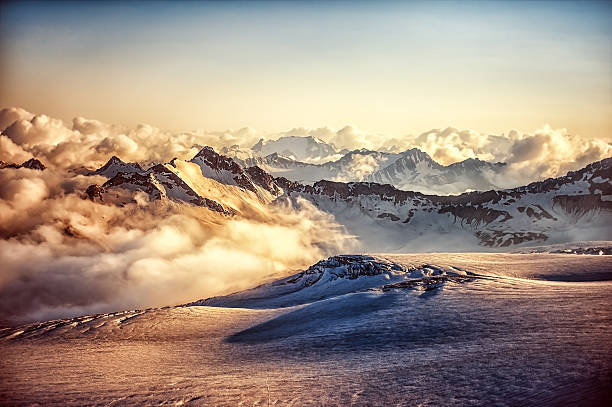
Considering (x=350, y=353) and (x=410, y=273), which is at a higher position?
(x=410, y=273)

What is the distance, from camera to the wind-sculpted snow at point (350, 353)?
84.3 feet

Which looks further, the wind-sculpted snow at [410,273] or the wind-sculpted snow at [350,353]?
the wind-sculpted snow at [410,273]

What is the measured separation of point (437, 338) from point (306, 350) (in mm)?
12348

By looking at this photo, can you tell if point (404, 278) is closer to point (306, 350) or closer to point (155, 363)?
point (306, 350)

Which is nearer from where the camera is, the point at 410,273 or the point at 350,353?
the point at 350,353

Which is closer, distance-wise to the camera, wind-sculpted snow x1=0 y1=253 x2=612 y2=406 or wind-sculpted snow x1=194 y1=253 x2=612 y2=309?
wind-sculpted snow x1=0 y1=253 x2=612 y2=406

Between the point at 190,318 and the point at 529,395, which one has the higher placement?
the point at 190,318

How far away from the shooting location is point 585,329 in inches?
1278

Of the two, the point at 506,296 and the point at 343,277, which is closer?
the point at 506,296

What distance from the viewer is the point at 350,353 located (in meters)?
36.6

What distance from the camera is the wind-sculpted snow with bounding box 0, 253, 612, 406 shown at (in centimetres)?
2570

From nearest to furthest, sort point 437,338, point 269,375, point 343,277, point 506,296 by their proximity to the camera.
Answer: point 269,375
point 437,338
point 506,296
point 343,277

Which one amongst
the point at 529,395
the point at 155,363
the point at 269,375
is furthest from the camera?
the point at 155,363

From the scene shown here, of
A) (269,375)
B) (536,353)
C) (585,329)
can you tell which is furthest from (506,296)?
(269,375)
